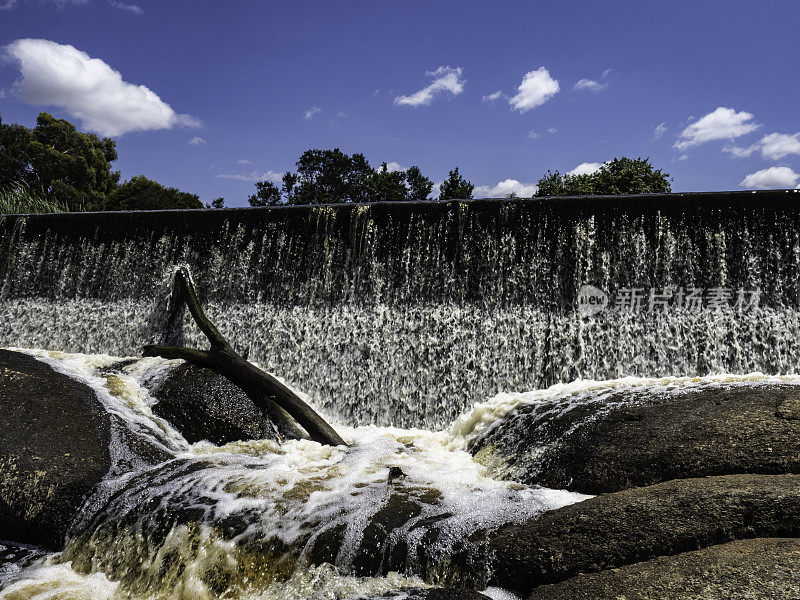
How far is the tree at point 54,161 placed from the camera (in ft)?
102

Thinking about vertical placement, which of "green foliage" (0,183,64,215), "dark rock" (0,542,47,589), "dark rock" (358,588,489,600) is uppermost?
"green foliage" (0,183,64,215)

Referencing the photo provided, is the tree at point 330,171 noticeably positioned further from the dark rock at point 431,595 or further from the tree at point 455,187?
the dark rock at point 431,595

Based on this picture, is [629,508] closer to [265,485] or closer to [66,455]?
[265,485]

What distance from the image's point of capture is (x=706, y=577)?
2.30 metres

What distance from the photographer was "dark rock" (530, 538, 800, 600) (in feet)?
7.10

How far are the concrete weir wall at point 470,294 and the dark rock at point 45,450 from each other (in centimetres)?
339

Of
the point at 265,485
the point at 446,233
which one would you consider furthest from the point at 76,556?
the point at 446,233

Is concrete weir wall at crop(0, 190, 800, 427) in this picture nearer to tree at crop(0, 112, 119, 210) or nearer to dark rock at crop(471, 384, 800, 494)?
dark rock at crop(471, 384, 800, 494)

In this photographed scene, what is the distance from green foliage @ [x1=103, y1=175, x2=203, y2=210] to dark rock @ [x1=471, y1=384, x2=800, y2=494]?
2742 cm

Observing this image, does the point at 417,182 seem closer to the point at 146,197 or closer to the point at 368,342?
the point at 146,197

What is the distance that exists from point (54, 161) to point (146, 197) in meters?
7.12

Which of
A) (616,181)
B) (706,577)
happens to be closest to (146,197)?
(616,181)

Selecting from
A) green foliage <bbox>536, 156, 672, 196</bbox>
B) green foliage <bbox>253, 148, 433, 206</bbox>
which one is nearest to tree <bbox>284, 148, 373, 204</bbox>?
green foliage <bbox>253, 148, 433, 206</bbox>

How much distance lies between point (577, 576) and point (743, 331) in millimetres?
5757
